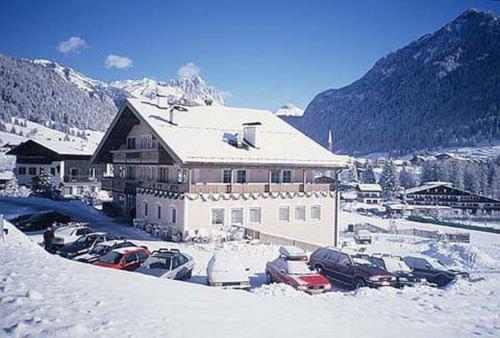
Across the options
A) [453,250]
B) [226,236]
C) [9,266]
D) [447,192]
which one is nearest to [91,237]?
[226,236]

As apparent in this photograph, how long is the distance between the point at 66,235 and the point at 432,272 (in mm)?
20464

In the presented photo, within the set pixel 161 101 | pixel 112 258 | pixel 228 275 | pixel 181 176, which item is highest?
pixel 161 101

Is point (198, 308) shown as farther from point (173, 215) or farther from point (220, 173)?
point (220, 173)

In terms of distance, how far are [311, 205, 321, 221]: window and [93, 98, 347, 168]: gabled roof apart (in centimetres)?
354

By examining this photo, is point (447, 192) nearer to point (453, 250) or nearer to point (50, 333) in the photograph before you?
point (453, 250)

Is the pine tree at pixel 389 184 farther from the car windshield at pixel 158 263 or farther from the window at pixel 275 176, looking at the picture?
the car windshield at pixel 158 263

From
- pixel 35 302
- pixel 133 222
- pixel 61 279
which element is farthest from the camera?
pixel 133 222

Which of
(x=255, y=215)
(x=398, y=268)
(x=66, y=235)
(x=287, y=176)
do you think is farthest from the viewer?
(x=287, y=176)

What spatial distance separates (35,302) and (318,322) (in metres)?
6.48

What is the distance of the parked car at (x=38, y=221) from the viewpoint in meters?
32.9

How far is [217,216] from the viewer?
31.4 m

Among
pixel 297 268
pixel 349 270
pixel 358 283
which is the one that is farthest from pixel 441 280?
pixel 297 268

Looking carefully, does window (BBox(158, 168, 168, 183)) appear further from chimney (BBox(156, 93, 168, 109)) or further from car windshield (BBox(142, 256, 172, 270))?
car windshield (BBox(142, 256, 172, 270))

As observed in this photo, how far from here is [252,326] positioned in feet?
31.7
